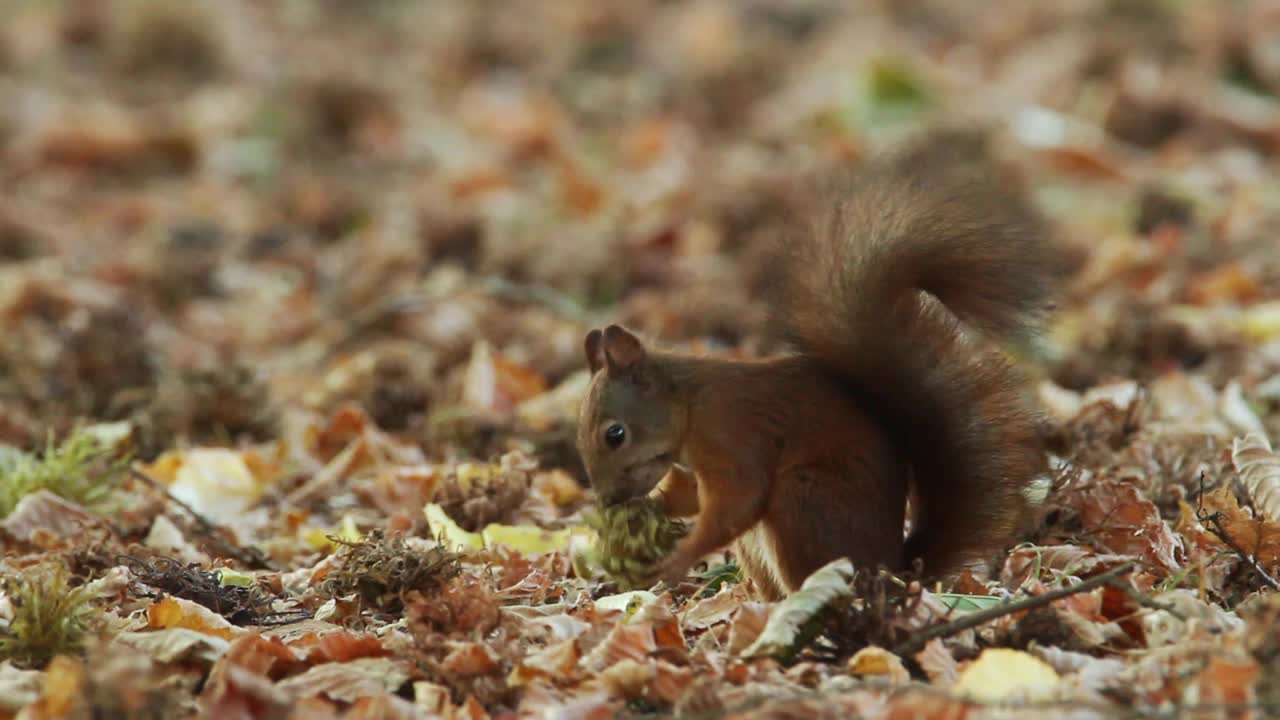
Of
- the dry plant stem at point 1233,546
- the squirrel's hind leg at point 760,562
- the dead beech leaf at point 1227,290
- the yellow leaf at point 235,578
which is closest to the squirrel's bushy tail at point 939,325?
the squirrel's hind leg at point 760,562

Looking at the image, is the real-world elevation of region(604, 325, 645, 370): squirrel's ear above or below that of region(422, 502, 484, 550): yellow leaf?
above

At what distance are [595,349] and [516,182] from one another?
578cm

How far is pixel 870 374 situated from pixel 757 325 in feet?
8.99

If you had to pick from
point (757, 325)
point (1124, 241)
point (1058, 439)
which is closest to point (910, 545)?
point (1058, 439)

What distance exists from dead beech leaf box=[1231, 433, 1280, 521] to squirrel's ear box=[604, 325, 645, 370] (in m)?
1.25

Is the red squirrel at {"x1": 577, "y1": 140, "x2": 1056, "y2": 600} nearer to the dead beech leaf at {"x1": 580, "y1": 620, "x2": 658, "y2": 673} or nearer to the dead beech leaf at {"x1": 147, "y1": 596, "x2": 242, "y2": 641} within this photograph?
the dead beech leaf at {"x1": 580, "y1": 620, "x2": 658, "y2": 673}

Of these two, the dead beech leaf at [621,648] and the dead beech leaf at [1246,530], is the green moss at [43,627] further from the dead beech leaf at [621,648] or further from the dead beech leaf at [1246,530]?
the dead beech leaf at [1246,530]

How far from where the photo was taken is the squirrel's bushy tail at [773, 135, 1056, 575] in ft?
9.59

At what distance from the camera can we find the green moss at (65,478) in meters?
4.05

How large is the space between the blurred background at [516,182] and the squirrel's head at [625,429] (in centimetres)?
60

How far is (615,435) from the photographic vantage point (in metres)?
2.96

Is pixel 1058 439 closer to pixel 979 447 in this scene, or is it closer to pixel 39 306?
pixel 979 447

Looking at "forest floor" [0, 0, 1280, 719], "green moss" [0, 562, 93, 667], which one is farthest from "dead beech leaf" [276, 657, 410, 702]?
"green moss" [0, 562, 93, 667]

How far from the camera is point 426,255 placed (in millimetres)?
7180
